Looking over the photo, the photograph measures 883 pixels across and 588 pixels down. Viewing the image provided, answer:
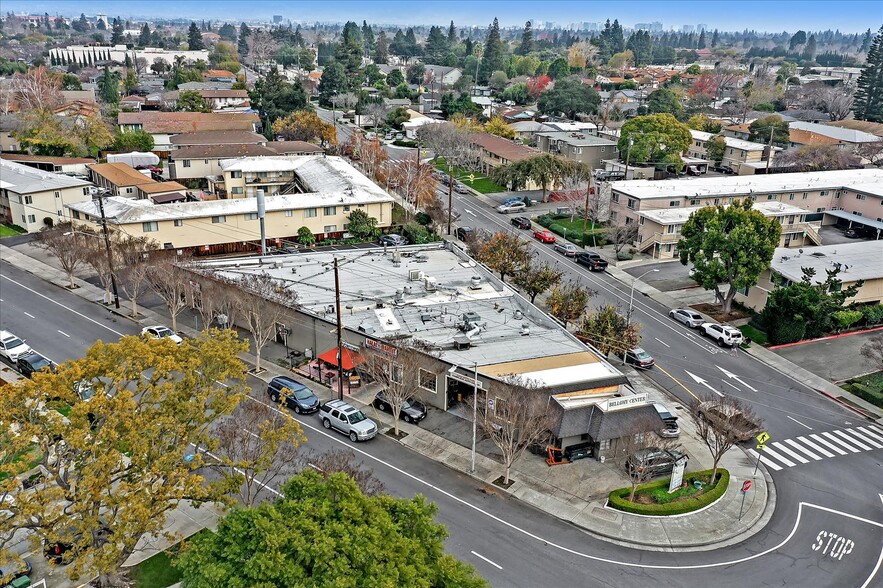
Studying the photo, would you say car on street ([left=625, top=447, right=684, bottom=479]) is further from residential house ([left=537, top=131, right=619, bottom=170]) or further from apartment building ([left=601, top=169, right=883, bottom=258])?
residential house ([left=537, top=131, right=619, bottom=170])

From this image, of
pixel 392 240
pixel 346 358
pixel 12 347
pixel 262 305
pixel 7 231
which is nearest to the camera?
pixel 346 358

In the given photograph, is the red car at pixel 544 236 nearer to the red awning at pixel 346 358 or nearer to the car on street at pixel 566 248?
the car on street at pixel 566 248

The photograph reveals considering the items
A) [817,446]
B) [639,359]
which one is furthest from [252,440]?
[817,446]

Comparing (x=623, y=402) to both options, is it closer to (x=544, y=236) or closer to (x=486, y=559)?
(x=486, y=559)

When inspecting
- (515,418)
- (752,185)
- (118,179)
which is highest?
(752,185)

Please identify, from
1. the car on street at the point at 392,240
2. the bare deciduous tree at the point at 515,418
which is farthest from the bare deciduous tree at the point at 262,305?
the car on street at the point at 392,240
